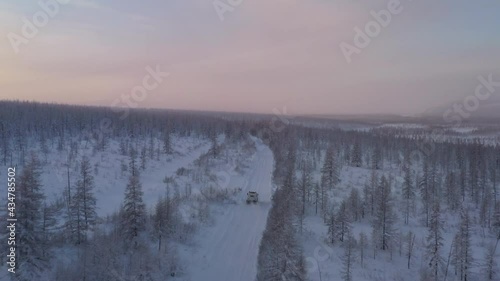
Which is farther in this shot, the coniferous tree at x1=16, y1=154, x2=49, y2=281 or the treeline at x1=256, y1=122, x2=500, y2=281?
the treeline at x1=256, y1=122, x2=500, y2=281

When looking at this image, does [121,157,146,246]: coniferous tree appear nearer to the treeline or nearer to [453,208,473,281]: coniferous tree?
the treeline

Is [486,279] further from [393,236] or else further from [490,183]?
[490,183]

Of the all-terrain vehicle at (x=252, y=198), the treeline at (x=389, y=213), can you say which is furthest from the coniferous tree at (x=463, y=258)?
the all-terrain vehicle at (x=252, y=198)

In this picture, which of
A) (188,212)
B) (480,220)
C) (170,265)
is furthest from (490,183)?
(170,265)

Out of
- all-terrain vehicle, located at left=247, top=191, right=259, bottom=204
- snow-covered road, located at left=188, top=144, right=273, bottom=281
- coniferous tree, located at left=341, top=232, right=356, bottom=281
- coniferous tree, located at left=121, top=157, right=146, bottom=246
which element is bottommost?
coniferous tree, located at left=341, top=232, right=356, bottom=281

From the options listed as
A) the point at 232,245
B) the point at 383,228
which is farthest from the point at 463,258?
the point at 232,245

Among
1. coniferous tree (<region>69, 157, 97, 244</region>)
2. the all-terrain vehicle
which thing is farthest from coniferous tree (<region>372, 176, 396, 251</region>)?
coniferous tree (<region>69, 157, 97, 244</region>)

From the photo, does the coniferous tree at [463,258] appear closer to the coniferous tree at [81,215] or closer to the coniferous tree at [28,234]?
the coniferous tree at [81,215]

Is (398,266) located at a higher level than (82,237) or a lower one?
lower

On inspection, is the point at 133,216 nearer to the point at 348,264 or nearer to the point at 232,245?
the point at 232,245
